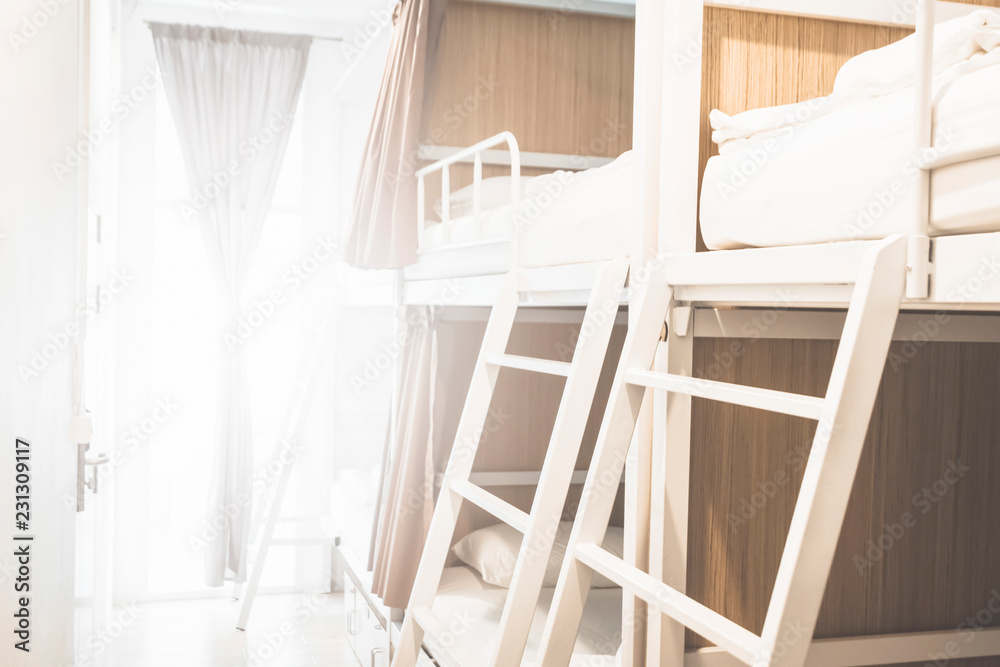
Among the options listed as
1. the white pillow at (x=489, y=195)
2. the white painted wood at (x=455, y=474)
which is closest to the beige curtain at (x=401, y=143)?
the white pillow at (x=489, y=195)

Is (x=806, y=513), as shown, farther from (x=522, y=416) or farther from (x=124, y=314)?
(x=124, y=314)

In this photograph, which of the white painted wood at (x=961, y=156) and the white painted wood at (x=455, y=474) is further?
the white painted wood at (x=455, y=474)

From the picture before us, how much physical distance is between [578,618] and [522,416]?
5.93ft

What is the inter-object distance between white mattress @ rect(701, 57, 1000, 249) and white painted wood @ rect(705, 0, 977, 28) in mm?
339

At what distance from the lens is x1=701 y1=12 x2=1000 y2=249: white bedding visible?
986 millimetres

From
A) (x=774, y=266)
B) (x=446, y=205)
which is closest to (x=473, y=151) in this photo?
(x=446, y=205)

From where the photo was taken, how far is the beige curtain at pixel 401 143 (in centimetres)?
274

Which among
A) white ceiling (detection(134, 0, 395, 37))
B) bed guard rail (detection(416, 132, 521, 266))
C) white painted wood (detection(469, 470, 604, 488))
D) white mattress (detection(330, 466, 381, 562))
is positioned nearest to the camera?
bed guard rail (detection(416, 132, 521, 266))

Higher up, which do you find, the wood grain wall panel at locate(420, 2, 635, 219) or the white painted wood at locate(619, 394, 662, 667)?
the wood grain wall panel at locate(420, 2, 635, 219)

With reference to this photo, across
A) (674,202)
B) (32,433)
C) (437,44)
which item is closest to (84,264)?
(32,433)

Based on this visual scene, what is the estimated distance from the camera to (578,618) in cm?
150

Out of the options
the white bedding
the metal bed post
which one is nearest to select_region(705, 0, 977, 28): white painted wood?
the metal bed post

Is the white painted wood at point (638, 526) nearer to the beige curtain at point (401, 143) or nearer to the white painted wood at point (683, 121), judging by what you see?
the white painted wood at point (683, 121)

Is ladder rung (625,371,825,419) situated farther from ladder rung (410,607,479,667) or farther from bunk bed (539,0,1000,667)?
ladder rung (410,607,479,667)
